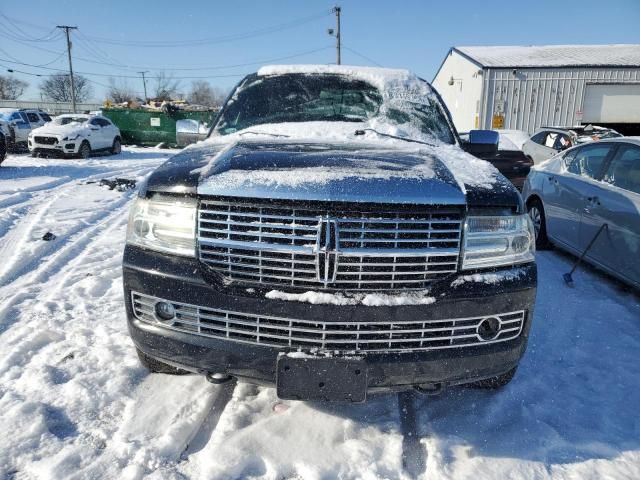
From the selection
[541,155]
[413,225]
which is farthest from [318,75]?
[541,155]

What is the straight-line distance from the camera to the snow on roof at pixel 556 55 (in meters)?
23.8

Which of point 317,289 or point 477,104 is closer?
point 317,289

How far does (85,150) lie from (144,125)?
7.92 m

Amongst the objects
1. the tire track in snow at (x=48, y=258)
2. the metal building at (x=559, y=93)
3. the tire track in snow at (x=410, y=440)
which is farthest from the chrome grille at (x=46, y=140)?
the metal building at (x=559, y=93)

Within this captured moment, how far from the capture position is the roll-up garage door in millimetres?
23719

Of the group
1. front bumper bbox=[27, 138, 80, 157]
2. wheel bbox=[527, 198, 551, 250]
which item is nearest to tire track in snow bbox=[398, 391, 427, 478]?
wheel bbox=[527, 198, 551, 250]

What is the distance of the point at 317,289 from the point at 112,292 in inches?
107

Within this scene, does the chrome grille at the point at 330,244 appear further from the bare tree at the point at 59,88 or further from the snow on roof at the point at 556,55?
the bare tree at the point at 59,88

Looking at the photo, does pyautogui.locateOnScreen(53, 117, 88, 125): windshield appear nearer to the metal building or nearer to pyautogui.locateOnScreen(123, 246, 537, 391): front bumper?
pyautogui.locateOnScreen(123, 246, 537, 391): front bumper

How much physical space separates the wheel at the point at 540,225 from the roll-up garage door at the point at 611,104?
69.8ft

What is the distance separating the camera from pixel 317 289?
206 cm

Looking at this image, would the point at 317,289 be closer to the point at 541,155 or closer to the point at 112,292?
the point at 112,292

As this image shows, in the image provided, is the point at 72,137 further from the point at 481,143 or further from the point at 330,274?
the point at 330,274

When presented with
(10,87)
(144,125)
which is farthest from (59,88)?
(144,125)
